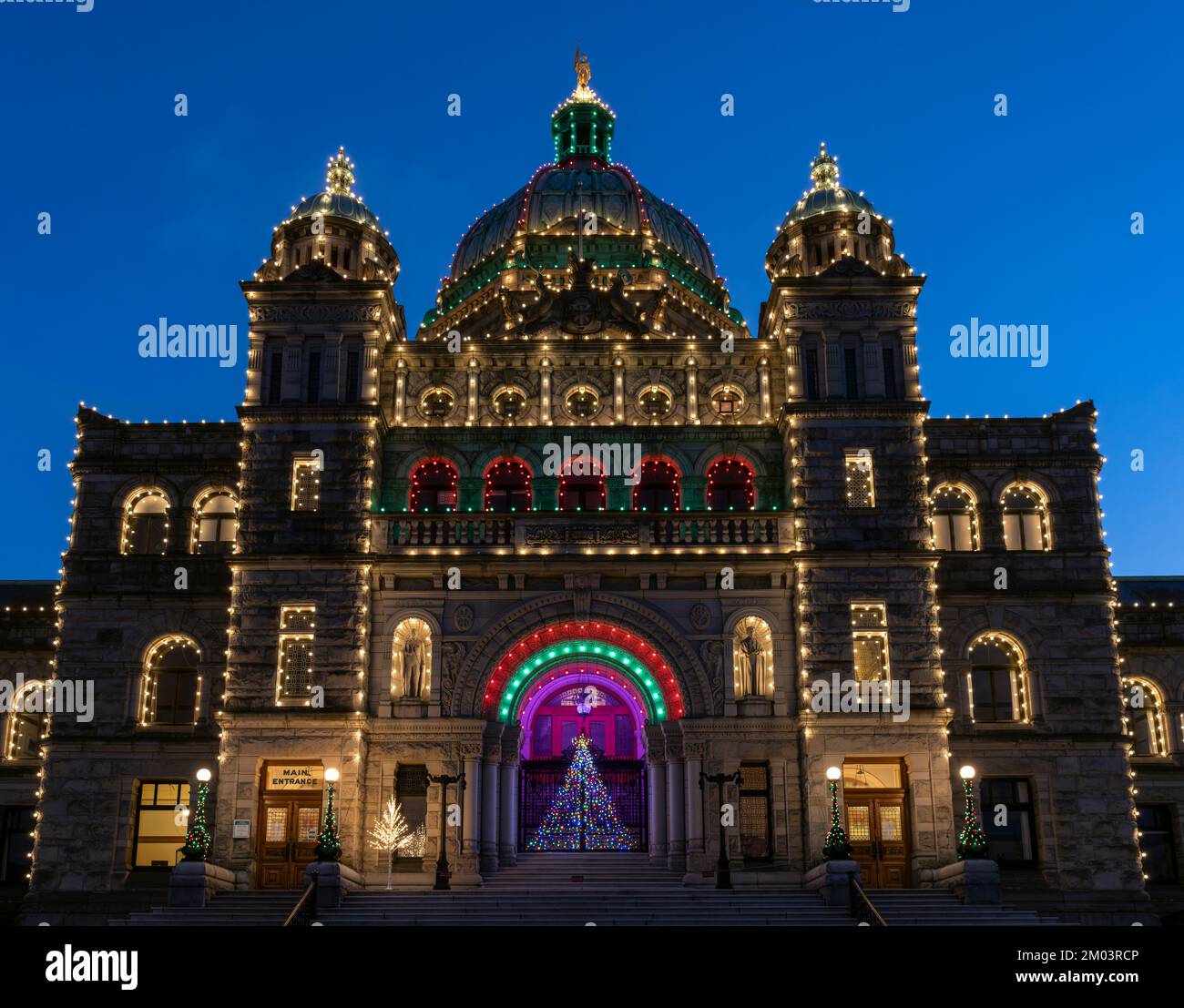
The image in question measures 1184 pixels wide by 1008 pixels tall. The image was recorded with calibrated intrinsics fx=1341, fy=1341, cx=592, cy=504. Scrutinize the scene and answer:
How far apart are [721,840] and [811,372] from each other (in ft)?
46.7

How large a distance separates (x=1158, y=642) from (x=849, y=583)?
44.7 feet

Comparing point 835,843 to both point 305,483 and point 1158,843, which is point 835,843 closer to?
point 1158,843

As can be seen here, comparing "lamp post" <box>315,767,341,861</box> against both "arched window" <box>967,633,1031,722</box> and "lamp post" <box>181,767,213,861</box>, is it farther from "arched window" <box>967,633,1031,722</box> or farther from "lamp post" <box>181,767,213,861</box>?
"arched window" <box>967,633,1031,722</box>

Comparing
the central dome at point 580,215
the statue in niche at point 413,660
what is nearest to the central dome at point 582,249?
the central dome at point 580,215

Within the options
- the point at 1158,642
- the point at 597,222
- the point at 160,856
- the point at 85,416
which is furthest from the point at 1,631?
the point at 1158,642

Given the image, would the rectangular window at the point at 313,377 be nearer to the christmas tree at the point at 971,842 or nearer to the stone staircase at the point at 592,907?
the stone staircase at the point at 592,907

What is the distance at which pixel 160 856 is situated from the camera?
39.4 m

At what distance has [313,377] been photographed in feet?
134

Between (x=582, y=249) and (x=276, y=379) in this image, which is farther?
(x=582, y=249)

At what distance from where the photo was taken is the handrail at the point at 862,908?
2983cm

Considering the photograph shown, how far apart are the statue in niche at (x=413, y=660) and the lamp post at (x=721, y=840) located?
27.0 feet

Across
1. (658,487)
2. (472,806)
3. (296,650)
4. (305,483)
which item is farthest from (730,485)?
(296,650)
